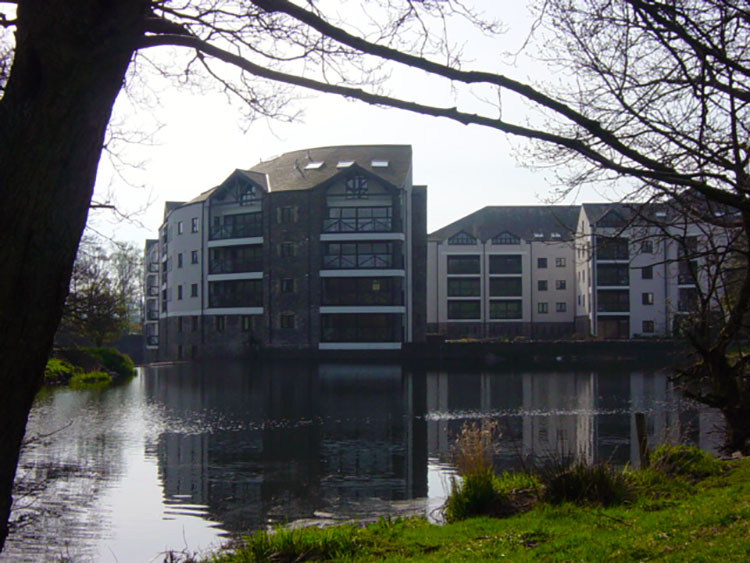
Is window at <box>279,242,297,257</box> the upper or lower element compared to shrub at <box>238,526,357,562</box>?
upper

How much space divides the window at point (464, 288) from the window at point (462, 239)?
11.5 ft

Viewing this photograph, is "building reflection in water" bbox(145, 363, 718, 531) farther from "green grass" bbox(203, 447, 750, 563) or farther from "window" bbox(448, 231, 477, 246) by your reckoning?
"window" bbox(448, 231, 477, 246)

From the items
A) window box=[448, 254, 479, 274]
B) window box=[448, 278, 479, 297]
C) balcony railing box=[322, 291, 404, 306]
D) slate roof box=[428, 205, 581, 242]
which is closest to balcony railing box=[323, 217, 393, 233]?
balcony railing box=[322, 291, 404, 306]

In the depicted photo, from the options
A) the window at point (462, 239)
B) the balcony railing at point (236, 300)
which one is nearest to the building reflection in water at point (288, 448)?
the balcony railing at point (236, 300)

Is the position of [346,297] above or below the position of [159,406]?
above

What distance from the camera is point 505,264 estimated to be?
242 feet

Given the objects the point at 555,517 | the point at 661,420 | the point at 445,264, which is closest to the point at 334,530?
the point at 555,517

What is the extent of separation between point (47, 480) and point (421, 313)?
140 ft

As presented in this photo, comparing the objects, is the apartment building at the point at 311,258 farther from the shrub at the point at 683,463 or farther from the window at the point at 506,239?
the shrub at the point at 683,463

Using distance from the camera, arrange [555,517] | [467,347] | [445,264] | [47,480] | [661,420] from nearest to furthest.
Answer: [555,517]
[47,480]
[661,420]
[467,347]
[445,264]

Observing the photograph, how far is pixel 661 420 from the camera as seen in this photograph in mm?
21641

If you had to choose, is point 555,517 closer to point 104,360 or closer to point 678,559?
point 678,559

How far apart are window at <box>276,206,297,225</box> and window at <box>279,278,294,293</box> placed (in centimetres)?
392

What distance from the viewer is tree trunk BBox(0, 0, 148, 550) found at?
119 inches
